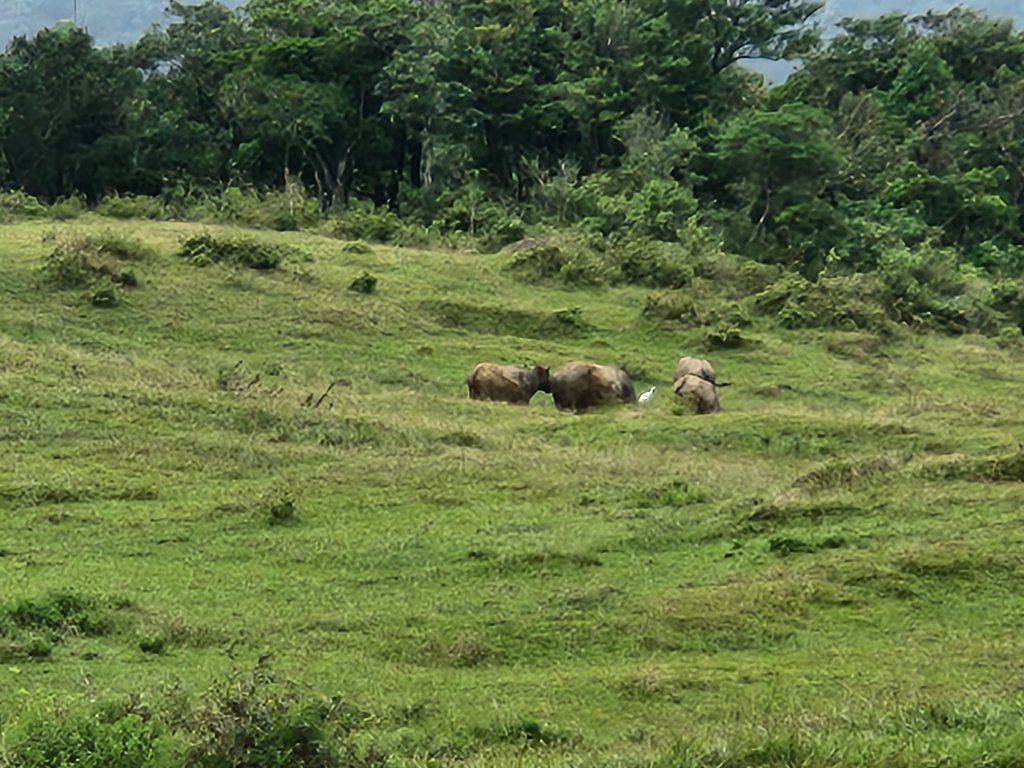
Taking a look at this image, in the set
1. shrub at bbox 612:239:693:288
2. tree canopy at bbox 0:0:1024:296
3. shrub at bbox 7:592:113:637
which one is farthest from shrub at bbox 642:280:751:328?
shrub at bbox 7:592:113:637

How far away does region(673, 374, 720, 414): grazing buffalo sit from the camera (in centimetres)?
1852

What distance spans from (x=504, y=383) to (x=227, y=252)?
7.93 metres

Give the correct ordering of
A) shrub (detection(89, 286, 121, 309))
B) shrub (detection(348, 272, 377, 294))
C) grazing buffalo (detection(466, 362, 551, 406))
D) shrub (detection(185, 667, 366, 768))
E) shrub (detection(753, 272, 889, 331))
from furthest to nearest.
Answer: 1. shrub (detection(753, 272, 889, 331))
2. shrub (detection(348, 272, 377, 294))
3. shrub (detection(89, 286, 121, 309))
4. grazing buffalo (detection(466, 362, 551, 406))
5. shrub (detection(185, 667, 366, 768))

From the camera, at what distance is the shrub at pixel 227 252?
23875 millimetres

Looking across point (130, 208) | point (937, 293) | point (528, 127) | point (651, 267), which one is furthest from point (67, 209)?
point (937, 293)

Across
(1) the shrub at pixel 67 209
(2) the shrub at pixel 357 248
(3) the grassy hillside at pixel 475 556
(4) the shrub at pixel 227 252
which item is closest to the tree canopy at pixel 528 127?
(1) the shrub at pixel 67 209

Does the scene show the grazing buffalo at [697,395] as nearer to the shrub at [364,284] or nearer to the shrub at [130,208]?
the shrub at [364,284]

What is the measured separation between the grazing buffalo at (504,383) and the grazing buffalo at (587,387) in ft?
1.26

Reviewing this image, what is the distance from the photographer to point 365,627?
27.9 feet

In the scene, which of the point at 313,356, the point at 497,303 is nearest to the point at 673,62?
the point at 497,303

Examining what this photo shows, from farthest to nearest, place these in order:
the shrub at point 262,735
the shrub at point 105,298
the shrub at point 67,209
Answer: the shrub at point 67,209 → the shrub at point 105,298 → the shrub at point 262,735

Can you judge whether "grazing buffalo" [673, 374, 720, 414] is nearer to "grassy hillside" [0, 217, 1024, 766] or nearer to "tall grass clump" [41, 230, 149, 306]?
"grassy hillside" [0, 217, 1024, 766]

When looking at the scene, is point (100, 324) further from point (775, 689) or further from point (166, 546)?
point (775, 689)

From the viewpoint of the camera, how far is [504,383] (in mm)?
Result: 18625
